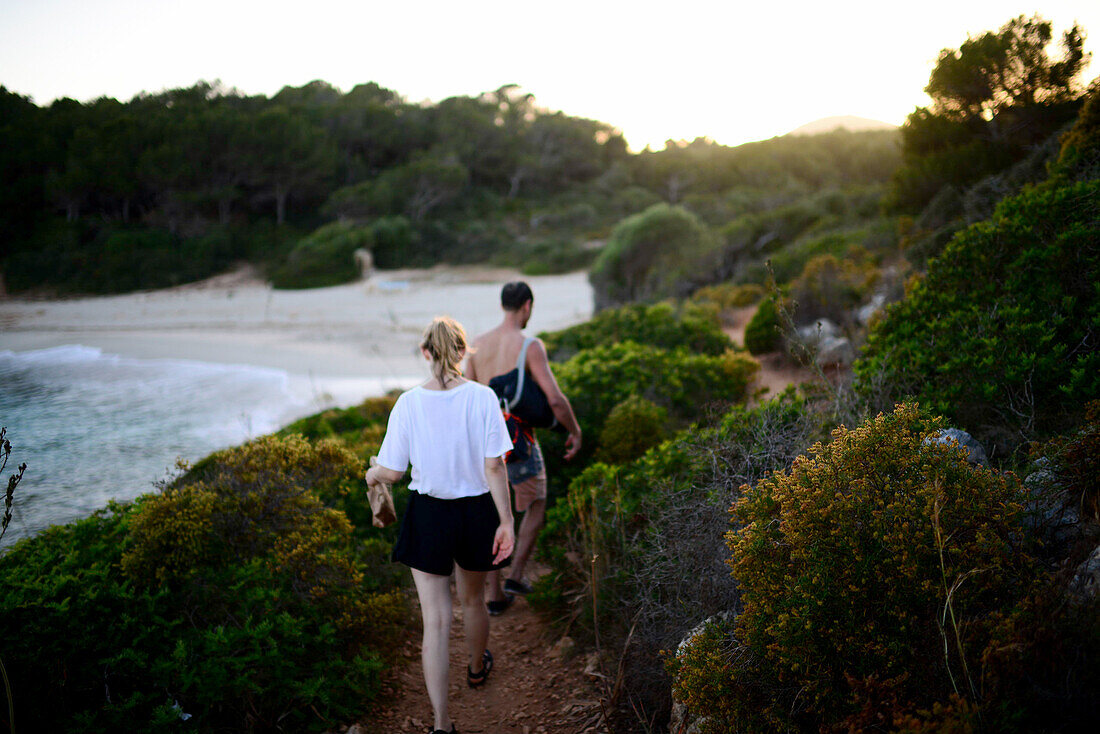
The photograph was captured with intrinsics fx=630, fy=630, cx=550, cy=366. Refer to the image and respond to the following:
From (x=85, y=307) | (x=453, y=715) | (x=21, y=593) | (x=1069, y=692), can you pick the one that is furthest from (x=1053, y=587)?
(x=85, y=307)

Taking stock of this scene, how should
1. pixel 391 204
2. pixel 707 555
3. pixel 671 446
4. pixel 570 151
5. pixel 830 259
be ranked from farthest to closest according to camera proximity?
pixel 570 151 → pixel 391 204 → pixel 830 259 → pixel 671 446 → pixel 707 555

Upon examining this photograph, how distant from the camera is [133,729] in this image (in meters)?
2.64

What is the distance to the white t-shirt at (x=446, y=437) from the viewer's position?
286 centimetres

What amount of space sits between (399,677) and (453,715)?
1.40ft

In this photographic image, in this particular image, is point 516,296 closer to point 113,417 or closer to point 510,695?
point 510,695

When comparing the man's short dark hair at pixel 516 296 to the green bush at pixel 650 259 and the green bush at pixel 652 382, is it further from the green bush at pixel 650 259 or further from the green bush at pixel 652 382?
the green bush at pixel 650 259

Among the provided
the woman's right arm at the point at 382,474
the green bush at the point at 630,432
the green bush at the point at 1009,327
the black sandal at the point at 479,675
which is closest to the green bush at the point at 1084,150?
the green bush at the point at 1009,327

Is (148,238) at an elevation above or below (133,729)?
above

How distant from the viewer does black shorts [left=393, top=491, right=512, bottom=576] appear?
9.48 feet

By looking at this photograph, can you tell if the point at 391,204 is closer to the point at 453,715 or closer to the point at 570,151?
the point at 570,151

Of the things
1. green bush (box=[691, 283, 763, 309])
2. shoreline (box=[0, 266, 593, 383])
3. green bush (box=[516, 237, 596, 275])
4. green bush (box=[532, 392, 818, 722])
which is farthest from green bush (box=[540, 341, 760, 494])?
green bush (box=[516, 237, 596, 275])

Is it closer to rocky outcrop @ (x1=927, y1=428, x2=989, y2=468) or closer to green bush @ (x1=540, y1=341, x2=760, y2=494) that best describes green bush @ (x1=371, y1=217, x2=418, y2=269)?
green bush @ (x1=540, y1=341, x2=760, y2=494)

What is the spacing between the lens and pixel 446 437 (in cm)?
285

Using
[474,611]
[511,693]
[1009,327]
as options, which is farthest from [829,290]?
[474,611]
